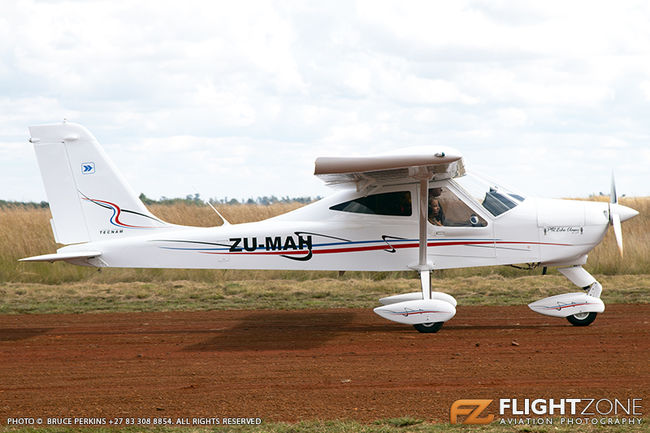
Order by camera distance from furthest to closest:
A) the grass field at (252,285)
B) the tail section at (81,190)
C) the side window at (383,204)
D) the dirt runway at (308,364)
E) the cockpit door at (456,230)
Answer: the grass field at (252,285)
the tail section at (81,190)
the side window at (383,204)
the cockpit door at (456,230)
the dirt runway at (308,364)

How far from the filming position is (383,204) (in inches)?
408

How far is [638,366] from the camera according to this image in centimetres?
750

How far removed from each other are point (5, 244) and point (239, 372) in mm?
12406

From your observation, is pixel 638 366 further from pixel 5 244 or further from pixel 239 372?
pixel 5 244

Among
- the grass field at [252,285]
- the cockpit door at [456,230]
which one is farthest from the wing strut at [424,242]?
the grass field at [252,285]

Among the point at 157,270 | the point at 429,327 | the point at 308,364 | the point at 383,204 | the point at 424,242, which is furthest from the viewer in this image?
the point at 157,270

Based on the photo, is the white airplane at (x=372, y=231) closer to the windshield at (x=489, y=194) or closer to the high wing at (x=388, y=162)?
the windshield at (x=489, y=194)

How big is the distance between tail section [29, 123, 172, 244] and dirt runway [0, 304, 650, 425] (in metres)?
1.53

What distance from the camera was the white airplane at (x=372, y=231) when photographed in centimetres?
1002

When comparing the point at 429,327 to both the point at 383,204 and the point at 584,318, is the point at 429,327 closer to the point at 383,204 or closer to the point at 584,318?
the point at 383,204

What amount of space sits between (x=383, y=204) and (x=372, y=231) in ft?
1.37

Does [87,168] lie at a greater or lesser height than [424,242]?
greater

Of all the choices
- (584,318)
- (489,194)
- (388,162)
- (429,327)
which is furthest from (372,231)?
(584,318)

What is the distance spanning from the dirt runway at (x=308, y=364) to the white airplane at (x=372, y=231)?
0.75 metres
